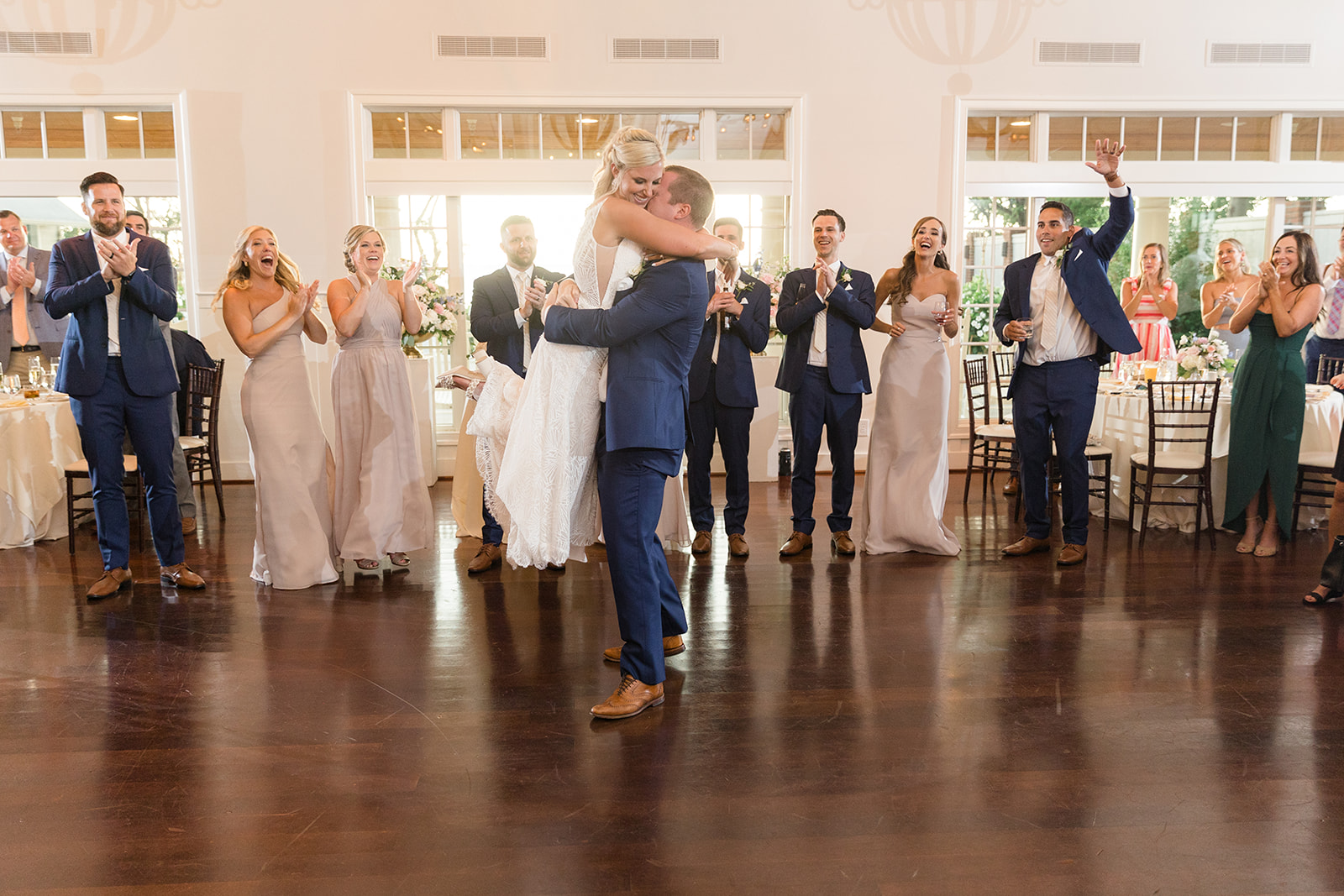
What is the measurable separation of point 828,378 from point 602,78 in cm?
376

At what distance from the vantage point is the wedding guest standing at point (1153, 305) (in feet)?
24.9

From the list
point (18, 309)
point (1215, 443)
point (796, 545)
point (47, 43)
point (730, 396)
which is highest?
point (47, 43)

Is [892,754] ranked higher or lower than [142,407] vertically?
lower

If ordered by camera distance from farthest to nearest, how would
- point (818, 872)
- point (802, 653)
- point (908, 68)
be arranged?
1. point (908, 68)
2. point (802, 653)
3. point (818, 872)

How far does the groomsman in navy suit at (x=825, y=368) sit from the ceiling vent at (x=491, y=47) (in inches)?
137

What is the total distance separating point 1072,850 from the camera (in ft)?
7.96

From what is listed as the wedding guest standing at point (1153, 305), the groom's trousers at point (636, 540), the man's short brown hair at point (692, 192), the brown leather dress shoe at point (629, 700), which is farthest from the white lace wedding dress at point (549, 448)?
the wedding guest standing at point (1153, 305)

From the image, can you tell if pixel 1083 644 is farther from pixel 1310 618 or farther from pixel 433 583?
pixel 433 583

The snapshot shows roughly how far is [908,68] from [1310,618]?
524 centimetres

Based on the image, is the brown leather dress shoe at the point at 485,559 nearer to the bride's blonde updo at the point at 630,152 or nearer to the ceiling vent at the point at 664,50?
the bride's blonde updo at the point at 630,152

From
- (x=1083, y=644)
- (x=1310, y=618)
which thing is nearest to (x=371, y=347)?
(x=1083, y=644)

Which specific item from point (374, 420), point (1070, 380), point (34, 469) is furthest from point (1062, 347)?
point (34, 469)

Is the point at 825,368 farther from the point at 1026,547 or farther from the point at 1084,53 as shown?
the point at 1084,53

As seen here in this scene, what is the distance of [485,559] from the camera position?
5.04 metres
